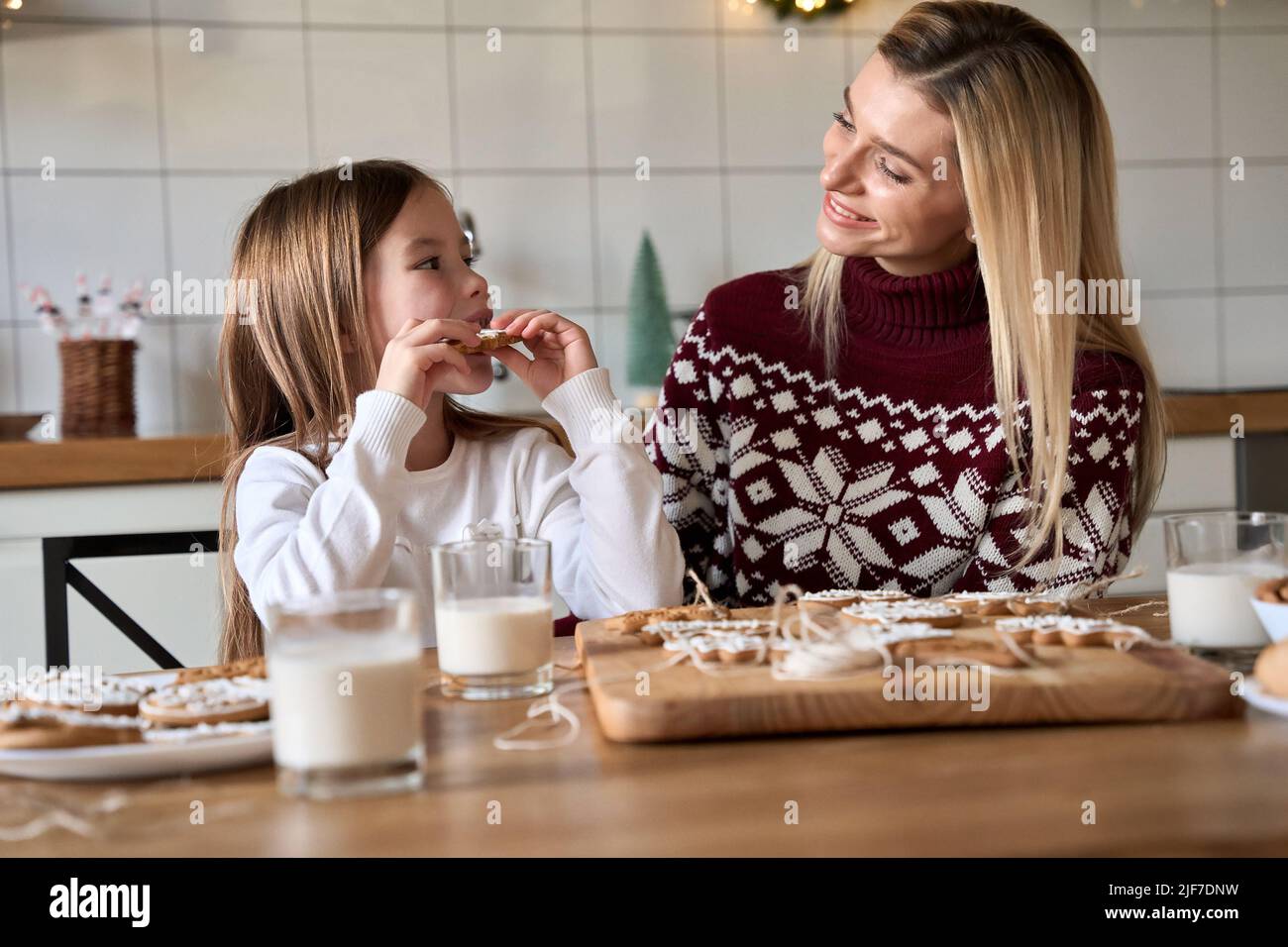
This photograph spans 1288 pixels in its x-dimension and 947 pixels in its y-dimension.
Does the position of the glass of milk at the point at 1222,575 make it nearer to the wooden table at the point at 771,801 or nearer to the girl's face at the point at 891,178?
the wooden table at the point at 771,801

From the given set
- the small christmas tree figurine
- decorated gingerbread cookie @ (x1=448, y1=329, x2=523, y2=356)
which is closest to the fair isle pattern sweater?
decorated gingerbread cookie @ (x1=448, y1=329, x2=523, y2=356)

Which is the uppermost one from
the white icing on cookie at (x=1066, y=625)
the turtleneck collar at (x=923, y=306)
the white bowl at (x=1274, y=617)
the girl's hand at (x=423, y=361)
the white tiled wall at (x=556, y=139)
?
the white tiled wall at (x=556, y=139)

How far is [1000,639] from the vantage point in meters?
0.86

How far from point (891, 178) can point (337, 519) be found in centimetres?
75

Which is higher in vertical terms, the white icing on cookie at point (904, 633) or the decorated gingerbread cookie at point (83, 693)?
the white icing on cookie at point (904, 633)

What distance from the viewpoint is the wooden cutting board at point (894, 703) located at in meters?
0.77

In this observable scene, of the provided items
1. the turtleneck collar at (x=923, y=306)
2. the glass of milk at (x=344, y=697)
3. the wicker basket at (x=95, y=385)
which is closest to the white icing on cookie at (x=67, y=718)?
the glass of milk at (x=344, y=697)

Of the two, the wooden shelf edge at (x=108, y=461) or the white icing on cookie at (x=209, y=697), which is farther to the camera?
the wooden shelf edge at (x=108, y=461)

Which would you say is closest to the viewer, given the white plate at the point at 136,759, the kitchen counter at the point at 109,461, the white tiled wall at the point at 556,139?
the white plate at the point at 136,759

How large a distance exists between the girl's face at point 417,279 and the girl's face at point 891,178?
437mm

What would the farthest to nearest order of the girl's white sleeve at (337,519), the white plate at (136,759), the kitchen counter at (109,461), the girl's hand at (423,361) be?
the kitchen counter at (109,461) → the girl's hand at (423,361) → the girl's white sleeve at (337,519) → the white plate at (136,759)

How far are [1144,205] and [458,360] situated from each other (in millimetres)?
2559

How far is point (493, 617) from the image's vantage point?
873 millimetres

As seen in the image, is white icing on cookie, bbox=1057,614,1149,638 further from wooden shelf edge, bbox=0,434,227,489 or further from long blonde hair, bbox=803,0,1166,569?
wooden shelf edge, bbox=0,434,227,489
